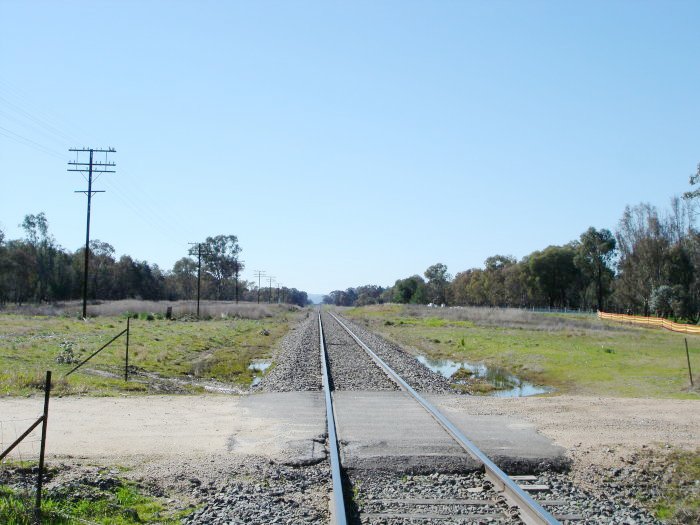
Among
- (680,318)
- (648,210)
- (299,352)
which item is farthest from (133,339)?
(648,210)

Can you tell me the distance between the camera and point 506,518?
6.28 metres

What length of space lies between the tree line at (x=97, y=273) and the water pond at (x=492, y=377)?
50945 millimetres

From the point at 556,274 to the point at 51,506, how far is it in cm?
11393

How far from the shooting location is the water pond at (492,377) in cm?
1827

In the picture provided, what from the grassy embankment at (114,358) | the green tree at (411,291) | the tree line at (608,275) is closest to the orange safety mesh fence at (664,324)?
the tree line at (608,275)

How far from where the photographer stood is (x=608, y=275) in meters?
107

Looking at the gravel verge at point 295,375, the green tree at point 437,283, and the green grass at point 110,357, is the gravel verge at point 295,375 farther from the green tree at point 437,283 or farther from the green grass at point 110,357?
the green tree at point 437,283

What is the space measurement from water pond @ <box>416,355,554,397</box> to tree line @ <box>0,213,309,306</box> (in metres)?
50.9

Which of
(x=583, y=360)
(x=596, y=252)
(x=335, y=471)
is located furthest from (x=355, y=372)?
(x=596, y=252)

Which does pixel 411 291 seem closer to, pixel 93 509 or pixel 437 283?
pixel 437 283

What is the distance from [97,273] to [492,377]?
10052 centimetres

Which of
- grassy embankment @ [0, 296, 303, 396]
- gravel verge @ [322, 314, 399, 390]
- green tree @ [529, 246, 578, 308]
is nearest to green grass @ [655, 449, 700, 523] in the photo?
gravel verge @ [322, 314, 399, 390]

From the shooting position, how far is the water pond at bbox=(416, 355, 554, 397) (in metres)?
18.3

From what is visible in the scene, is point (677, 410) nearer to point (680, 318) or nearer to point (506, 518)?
point (506, 518)
